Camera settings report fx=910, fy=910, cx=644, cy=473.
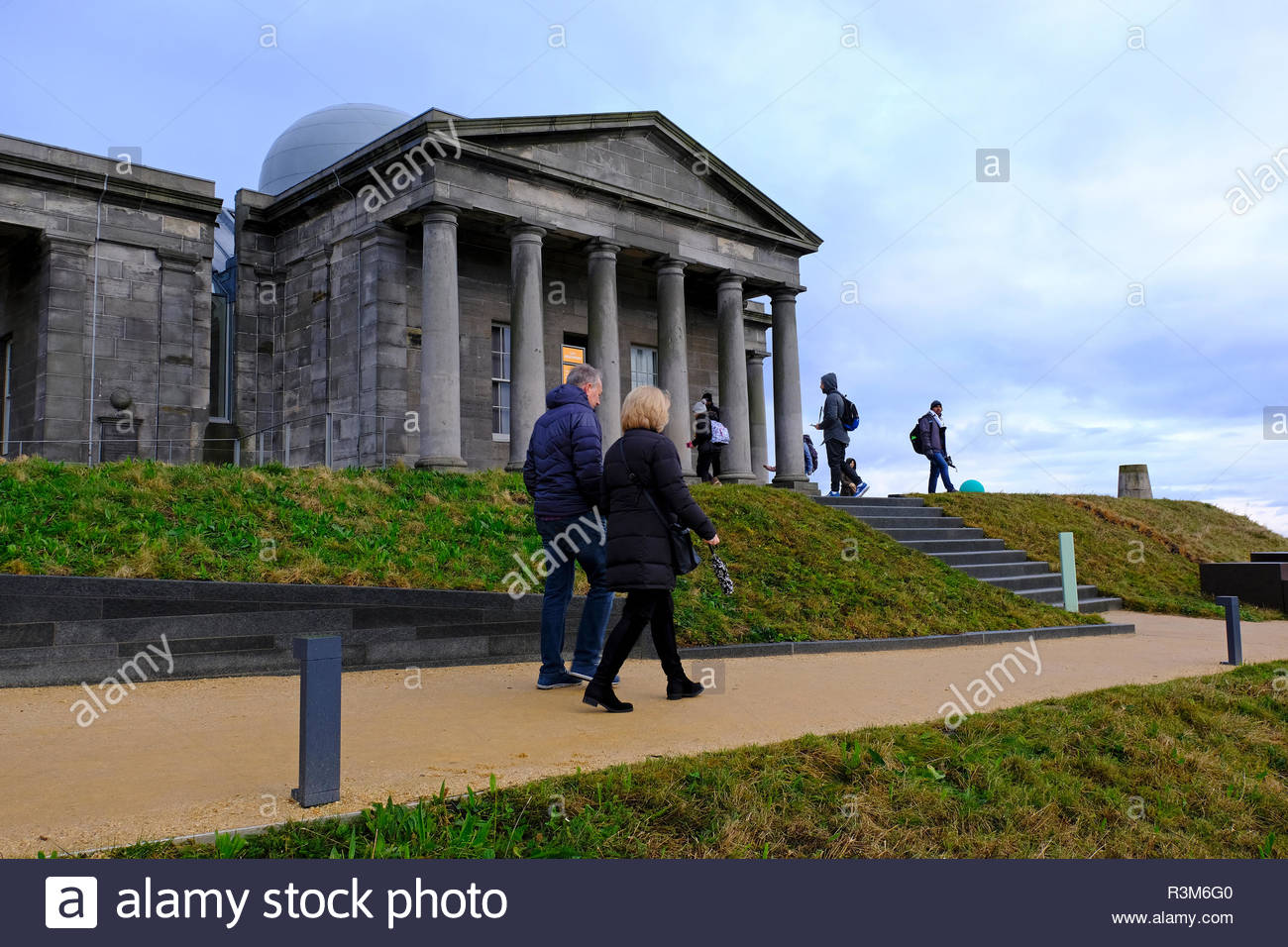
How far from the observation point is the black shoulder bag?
19.9 ft

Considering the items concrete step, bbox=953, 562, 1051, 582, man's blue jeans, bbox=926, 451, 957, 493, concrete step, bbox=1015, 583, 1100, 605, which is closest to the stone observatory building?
man's blue jeans, bbox=926, 451, 957, 493

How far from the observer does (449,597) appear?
8.39 m

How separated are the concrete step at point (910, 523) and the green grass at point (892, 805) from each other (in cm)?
969

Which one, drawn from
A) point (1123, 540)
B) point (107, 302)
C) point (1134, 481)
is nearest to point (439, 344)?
point (107, 302)

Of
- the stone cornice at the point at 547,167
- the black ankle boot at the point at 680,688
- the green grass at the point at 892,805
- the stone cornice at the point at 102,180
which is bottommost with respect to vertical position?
the green grass at the point at 892,805

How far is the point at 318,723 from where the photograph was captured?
398 centimetres

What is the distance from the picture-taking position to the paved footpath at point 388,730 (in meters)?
3.93

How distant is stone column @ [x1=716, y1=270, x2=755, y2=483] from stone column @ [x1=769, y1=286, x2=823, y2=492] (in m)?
0.89

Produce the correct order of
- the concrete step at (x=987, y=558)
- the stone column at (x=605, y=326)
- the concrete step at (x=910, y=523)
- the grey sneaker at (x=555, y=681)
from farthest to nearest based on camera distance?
the stone column at (x=605, y=326) → the concrete step at (x=910, y=523) → the concrete step at (x=987, y=558) → the grey sneaker at (x=555, y=681)

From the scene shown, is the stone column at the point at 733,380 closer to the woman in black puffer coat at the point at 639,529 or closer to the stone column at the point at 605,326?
the stone column at the point at 605,326

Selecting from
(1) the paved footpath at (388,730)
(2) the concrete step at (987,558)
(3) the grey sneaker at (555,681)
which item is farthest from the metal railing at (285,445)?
(3) the grey sneaker at (555,681)

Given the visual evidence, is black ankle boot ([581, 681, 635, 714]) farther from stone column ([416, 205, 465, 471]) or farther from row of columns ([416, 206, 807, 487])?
stone column ([416, 205, 465, 471])

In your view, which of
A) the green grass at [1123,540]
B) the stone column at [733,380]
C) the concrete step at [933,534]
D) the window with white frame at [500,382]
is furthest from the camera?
the stone column at [733,380]

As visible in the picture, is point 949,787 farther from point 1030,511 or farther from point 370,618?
point 1030,511
